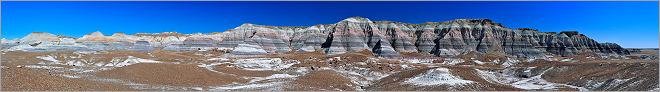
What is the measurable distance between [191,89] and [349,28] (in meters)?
88.0

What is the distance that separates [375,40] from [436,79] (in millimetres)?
80270

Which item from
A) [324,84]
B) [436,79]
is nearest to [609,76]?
[436,79]

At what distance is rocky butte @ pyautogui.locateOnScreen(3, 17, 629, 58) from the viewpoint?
376 ft

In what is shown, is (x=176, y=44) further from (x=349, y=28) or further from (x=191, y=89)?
(x=191, y=89)

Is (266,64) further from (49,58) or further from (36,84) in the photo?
(36,84)

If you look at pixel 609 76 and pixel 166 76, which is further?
pixel 166 76

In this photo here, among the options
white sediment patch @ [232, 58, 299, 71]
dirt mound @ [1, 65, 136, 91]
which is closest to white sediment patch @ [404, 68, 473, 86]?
dirt mound @ [1, 65, 136, 91]

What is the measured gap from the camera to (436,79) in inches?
1581

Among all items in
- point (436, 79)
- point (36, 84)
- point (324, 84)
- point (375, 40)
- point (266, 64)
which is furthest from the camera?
point (375, 40)

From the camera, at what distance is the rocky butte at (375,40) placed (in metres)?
115

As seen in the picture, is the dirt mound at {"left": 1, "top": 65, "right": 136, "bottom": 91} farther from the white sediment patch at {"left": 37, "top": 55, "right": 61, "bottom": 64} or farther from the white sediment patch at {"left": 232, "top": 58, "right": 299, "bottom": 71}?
the white sediment patch at {"left": 37, "top": 55, "right": 61, "bottom": 64}

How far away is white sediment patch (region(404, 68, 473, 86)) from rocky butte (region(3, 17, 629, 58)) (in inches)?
2455

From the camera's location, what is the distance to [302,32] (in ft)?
433

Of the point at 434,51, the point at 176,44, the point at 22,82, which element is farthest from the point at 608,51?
the point at 22,82
